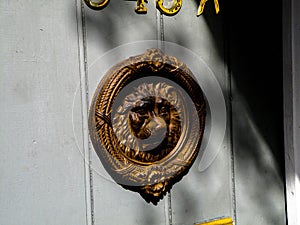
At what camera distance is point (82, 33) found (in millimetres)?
1253

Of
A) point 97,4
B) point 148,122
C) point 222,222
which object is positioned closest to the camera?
point 97,4

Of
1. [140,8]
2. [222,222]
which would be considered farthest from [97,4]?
[222,222]

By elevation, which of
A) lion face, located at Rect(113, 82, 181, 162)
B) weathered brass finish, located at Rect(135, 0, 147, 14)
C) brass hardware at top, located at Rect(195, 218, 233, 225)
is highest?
weathered brass finish, located at Rect(135, 0, 147, 14)

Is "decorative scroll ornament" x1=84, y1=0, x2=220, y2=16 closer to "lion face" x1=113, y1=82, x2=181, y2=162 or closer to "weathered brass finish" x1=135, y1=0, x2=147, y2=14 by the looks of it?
"weathered brass finish" x1=135, y1=0, x2=147, y2=14

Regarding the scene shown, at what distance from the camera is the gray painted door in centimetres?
116

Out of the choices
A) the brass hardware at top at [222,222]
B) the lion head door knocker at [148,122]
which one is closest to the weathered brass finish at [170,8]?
the lion head door knocker at [148,122]

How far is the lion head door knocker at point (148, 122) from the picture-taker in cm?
129

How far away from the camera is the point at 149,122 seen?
4.46 ft

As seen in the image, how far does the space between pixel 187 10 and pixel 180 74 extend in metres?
0.22

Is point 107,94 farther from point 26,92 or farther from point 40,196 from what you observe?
point 40,196

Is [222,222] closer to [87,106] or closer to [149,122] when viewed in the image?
[149,122]

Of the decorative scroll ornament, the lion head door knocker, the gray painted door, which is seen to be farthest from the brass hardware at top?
the decorative scroll ornament

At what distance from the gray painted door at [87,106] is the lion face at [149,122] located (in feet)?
0.37

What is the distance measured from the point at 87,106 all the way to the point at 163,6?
396 mm
